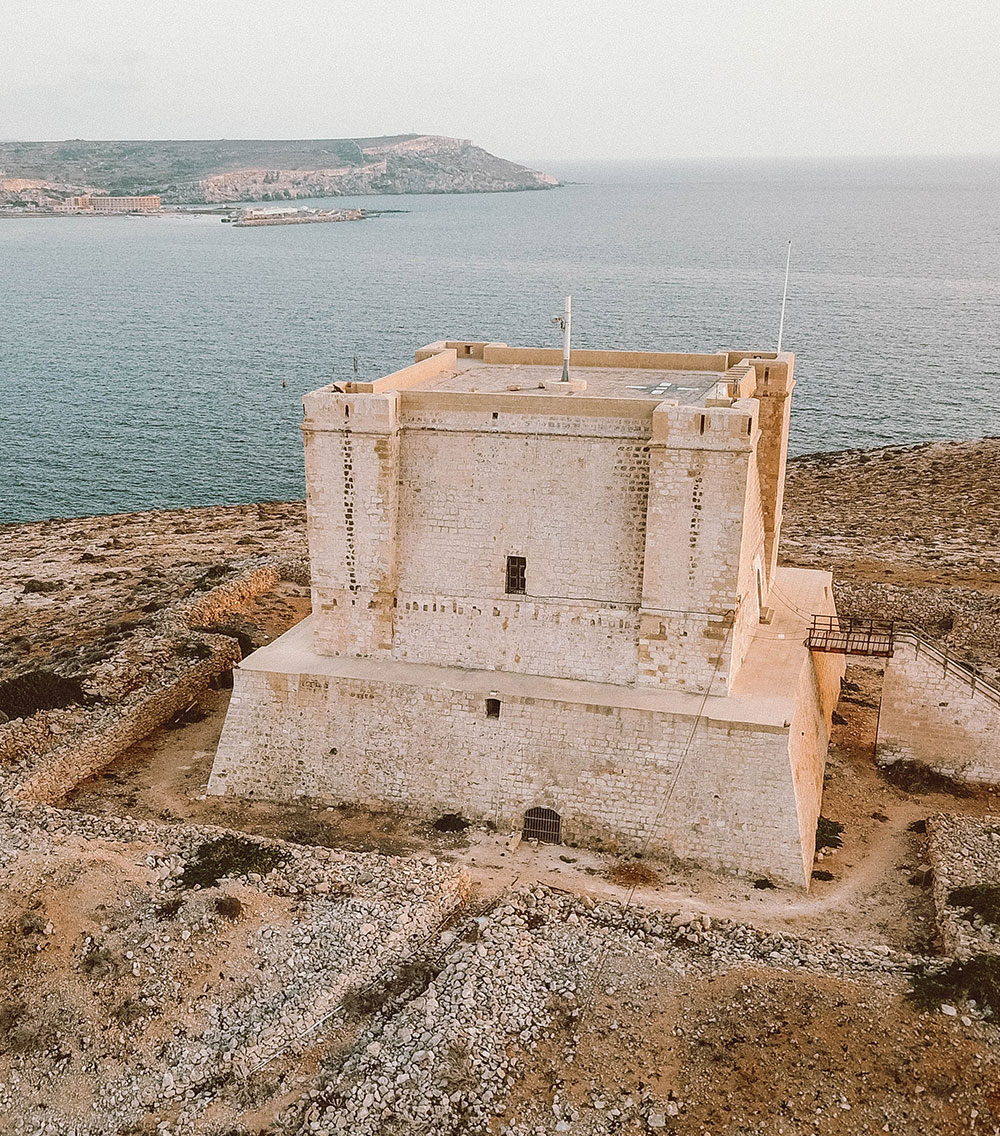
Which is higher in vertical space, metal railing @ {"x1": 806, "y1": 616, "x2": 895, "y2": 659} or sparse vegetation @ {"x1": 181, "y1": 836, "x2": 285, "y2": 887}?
metal railing @ {"x1": 806, "y1": 616, "x2": 895, "y2": 659}

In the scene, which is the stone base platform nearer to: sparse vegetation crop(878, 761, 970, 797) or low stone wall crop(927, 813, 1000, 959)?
sparse vegetation crop(878, 761, 970, 797)

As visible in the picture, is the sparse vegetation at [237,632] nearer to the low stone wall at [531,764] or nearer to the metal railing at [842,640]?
the low stone wall at [531,764]

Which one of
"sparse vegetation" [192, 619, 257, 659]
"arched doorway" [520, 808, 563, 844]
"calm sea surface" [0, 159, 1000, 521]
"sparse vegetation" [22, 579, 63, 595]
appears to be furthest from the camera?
"calm sea surface" [0, 159, 1000, 521]

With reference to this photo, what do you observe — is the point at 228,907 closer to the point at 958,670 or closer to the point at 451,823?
the point at 451,823

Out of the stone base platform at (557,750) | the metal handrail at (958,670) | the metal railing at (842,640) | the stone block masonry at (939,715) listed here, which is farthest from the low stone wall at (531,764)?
the metal handrail at (958,670)

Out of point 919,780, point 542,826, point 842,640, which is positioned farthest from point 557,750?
point 919,780

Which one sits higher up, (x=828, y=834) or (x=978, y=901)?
(x=978, y=901)

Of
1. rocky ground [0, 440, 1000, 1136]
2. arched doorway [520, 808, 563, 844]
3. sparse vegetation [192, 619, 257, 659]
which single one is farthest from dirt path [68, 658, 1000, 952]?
sparse vegetation [192, 619, 257, 659]
